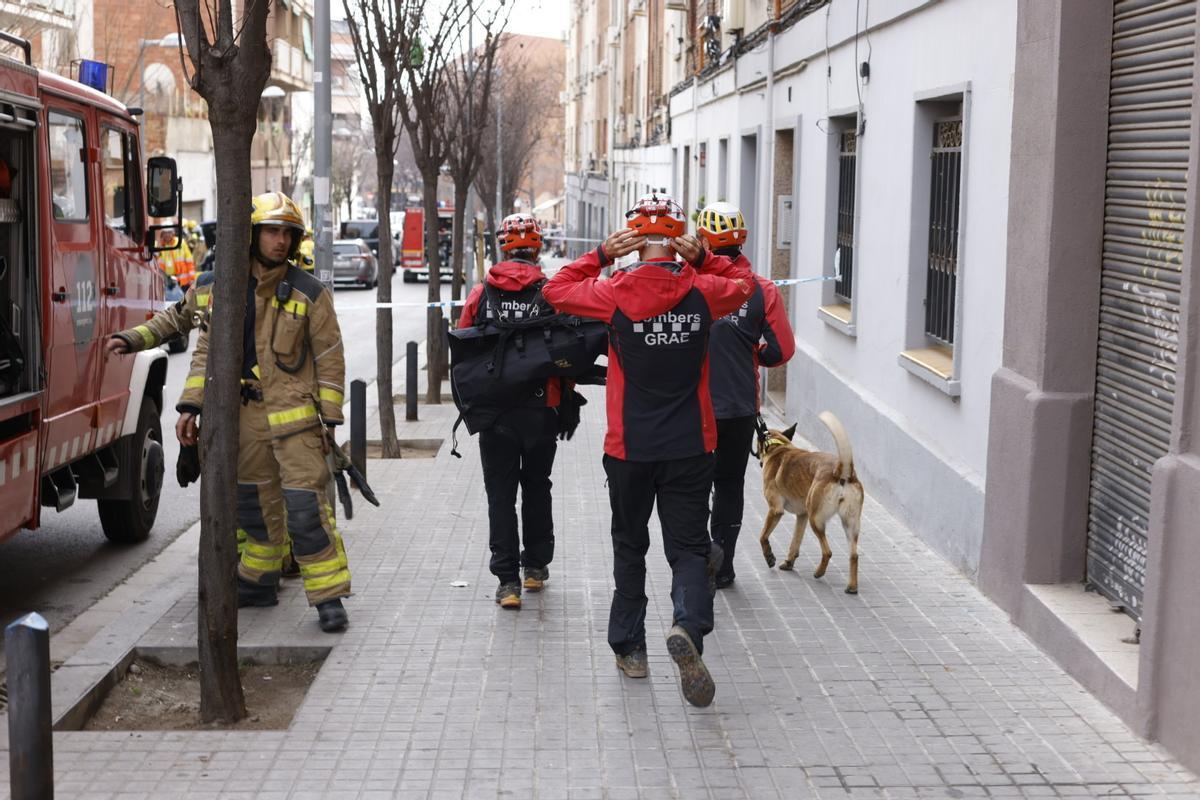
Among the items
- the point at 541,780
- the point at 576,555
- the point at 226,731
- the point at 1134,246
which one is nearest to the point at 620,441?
the point at 541,780

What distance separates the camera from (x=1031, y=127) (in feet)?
23.6

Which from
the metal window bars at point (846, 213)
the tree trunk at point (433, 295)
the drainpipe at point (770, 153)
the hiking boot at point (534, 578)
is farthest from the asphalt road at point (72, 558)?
the drainpipe at point (770, 153)

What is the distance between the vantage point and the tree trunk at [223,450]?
19.0 ft

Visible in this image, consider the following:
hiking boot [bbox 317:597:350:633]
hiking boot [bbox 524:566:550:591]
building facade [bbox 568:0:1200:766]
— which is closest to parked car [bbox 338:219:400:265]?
building facade [bbox 568:0:1200:766]

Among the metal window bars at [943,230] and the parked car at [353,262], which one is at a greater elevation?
the metal window bars at [943,230]

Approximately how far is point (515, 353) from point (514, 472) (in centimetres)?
64

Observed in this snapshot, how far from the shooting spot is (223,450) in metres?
5.87

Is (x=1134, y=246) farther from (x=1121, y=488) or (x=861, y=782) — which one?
(x=861, y=782)

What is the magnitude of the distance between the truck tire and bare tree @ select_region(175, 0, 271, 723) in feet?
12.8

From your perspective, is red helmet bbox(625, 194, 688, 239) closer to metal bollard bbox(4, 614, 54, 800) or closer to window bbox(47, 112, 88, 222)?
metal bollard bbox(4, 614, 54, 800)

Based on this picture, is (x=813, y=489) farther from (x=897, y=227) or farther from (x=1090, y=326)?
(x=897, y=227)

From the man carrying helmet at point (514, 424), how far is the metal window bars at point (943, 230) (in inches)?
120

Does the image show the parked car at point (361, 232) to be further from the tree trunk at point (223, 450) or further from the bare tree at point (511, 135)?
the tree trunk at point (223, 450)

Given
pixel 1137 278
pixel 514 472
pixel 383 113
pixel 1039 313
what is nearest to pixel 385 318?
pixel 383 113
